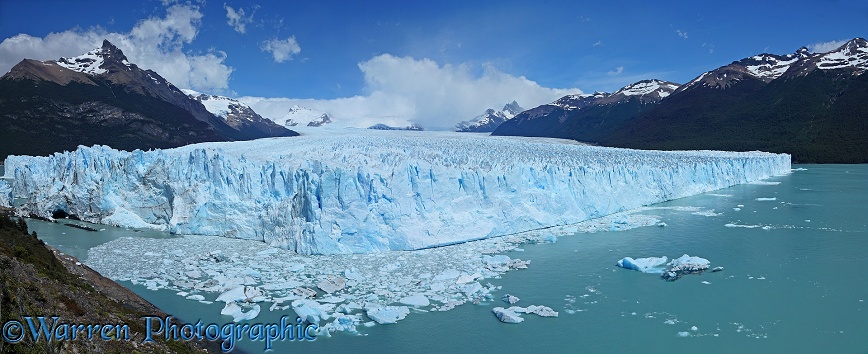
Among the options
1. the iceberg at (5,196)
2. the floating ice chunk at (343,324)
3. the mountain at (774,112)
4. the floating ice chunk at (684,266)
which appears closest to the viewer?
the floating ice chunk at (343,324)

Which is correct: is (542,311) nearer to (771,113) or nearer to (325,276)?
(325,276)

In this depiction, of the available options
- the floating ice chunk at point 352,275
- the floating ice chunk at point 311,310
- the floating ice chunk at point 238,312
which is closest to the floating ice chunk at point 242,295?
the floating ice chunk at point 238,312

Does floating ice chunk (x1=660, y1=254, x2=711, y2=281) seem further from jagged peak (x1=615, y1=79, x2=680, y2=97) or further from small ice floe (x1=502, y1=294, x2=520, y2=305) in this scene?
jagged peak (x1=615, y1=79, x2=680, y2=97)

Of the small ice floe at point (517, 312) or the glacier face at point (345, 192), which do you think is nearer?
the small ice floe at point (517, 312)

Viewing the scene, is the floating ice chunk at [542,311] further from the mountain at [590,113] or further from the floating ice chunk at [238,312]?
the mountain at [590,113]

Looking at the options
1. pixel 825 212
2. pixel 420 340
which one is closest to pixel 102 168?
pixel 420 340

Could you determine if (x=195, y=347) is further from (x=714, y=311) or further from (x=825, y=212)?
(x=825, y=212)

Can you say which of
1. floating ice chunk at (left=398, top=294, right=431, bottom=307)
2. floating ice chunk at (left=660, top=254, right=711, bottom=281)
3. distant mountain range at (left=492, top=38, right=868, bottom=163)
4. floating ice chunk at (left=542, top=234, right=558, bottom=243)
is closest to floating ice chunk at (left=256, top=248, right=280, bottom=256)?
floating ice chunk at (left=398, top=294, right=431, bottom=307)
